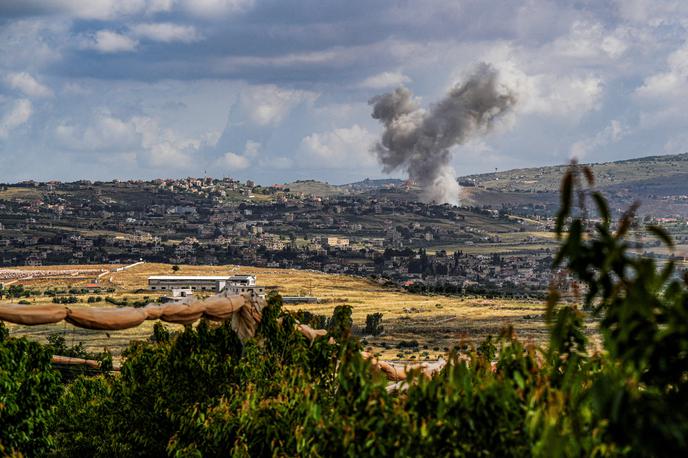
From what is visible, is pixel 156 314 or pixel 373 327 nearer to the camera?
pixel 156 314

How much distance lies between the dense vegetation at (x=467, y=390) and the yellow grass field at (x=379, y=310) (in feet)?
199

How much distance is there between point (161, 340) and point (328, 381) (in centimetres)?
693

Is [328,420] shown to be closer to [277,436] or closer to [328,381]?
[277,436]

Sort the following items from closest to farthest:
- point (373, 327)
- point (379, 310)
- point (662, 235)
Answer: point (662, 235) < point (373, 327) < point (379, 310)

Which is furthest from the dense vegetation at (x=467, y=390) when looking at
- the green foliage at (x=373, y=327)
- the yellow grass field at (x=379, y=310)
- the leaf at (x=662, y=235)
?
the green foliage at (x=373, y=327)

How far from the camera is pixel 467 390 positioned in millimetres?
9477

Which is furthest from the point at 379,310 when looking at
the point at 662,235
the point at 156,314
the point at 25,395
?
the point at 662,235

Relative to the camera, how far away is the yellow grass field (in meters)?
100

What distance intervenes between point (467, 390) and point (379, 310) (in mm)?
128690

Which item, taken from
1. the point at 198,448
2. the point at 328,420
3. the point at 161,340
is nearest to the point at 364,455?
the point at 328,420

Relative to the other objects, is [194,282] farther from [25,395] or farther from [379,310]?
[25,395]

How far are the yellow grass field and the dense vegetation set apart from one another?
6073 centimetres

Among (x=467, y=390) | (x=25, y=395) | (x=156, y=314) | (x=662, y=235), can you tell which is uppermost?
(x=662, y=235)

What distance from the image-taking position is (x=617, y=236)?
278 inches
